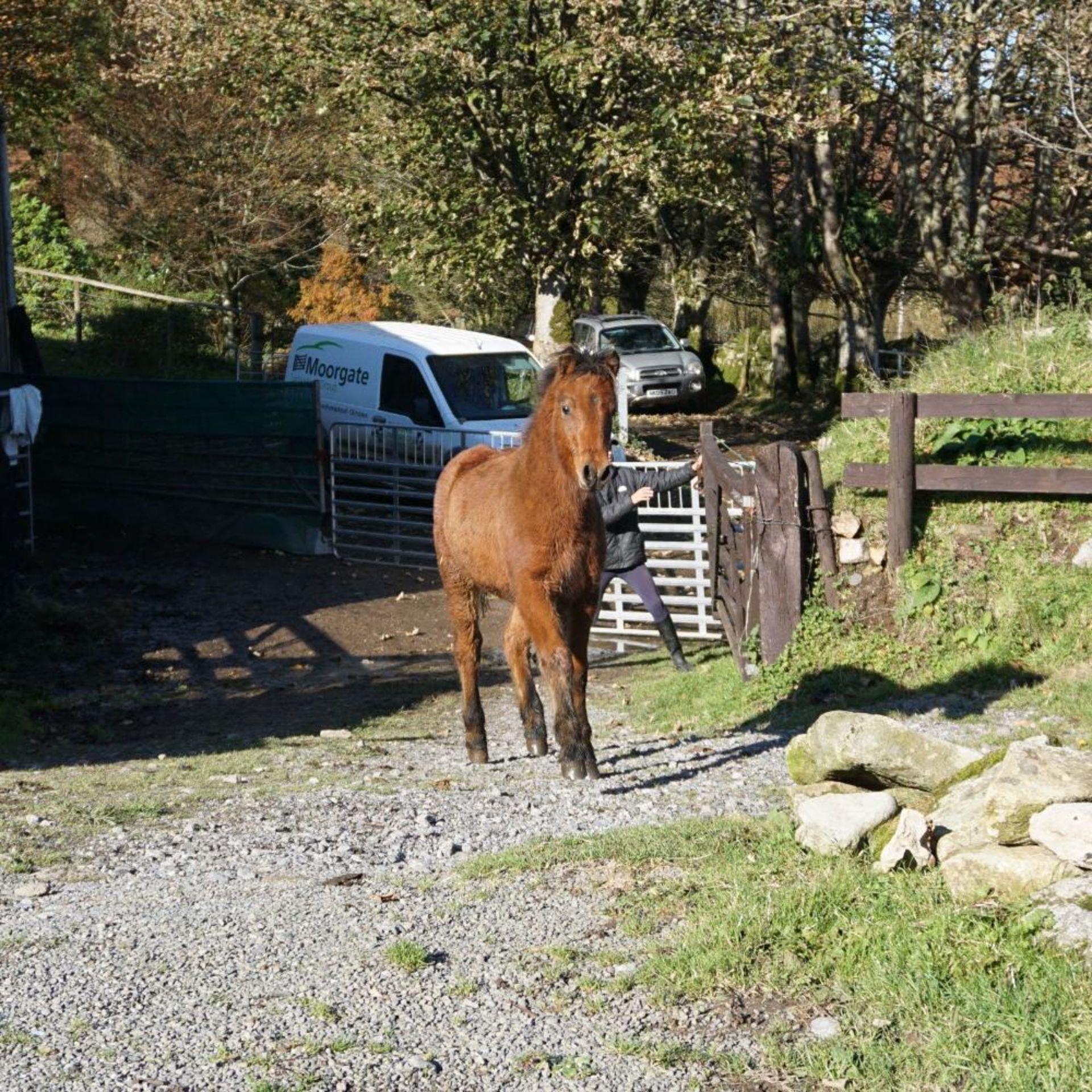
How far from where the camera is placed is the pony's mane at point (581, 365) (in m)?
8.01

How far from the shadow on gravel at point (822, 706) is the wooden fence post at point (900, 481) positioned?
1.06m

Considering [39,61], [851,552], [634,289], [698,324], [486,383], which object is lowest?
[851,552]

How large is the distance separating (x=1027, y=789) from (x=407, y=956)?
2.36 m

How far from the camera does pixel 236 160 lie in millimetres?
34094

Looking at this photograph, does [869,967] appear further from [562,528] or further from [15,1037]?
[562,528]

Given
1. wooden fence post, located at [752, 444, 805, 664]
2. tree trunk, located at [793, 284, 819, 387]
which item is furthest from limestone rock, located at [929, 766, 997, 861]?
tree trunk, located at [793, 284, 819, 387]

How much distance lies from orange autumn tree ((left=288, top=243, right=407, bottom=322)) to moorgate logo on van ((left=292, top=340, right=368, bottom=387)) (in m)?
11.0

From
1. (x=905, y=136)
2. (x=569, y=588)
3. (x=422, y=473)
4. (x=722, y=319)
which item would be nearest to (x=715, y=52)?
(x=905, y=136)

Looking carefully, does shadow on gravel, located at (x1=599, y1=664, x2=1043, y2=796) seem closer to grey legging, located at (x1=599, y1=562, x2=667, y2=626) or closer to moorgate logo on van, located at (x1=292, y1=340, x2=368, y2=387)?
grey legging, located at (x1=599, y1=562, x2=667, y2=626)

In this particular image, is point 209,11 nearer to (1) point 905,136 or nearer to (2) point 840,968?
(1) point 905,136

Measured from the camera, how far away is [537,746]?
31.4 ft

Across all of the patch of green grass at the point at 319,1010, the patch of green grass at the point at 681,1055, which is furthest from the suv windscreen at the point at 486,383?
the patch of green grass at the point at 681,1055

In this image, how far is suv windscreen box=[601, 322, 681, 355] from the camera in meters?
33.6

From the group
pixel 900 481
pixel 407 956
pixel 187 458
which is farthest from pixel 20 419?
pixel 407 956
